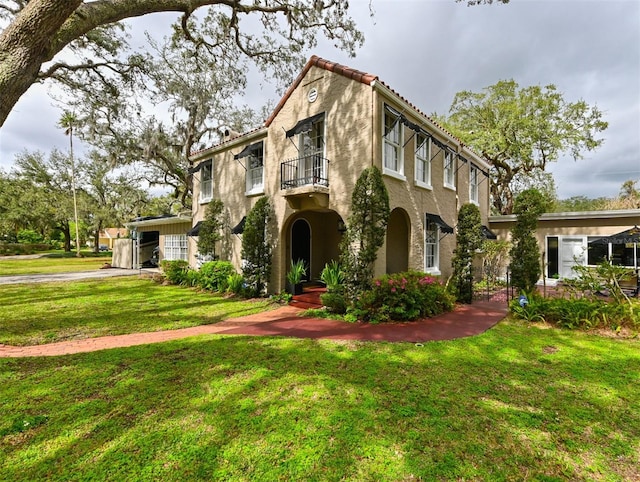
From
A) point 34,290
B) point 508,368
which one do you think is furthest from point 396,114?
point 34,290

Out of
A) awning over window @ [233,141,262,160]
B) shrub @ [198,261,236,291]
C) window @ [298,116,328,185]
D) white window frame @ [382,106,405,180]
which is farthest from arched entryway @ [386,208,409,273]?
shrub @ [198,261,236,291]

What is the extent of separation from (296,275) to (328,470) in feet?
25.5

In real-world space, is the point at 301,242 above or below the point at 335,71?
below

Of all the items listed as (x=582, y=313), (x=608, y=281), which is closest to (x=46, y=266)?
(x=582, y=313)

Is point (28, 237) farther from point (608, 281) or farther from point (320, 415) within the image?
point (608, 281)

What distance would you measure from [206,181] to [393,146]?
34.0 feet

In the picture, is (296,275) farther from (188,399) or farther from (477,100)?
(477,100)

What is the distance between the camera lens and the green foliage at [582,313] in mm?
7242

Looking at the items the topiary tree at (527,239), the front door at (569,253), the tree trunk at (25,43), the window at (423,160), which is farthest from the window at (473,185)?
the tree trunk at (25,43)

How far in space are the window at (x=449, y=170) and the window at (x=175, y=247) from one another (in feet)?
50.4

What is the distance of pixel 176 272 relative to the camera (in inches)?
575

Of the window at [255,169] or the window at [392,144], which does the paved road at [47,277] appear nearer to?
the window at [255,169]

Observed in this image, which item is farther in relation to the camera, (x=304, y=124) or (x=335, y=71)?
(x=304, y=124)

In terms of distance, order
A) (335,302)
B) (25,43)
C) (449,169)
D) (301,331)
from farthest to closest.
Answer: (449,169)
(335,302)
(301,331)
(25,43)
